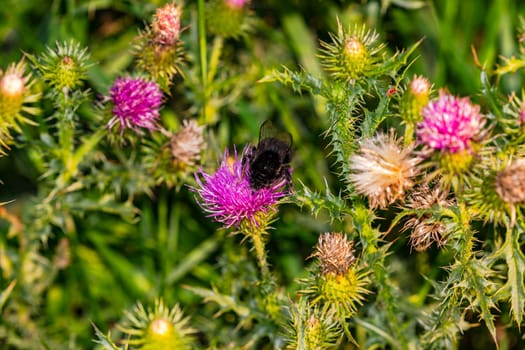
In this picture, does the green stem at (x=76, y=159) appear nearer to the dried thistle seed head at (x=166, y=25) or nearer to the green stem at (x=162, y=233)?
the dried thistle seed head at (x=166, y=25)

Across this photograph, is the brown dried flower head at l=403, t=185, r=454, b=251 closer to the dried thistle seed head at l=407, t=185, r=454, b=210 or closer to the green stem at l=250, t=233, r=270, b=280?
the dried thistle seed head at l=407, t=185, r=454, b=210

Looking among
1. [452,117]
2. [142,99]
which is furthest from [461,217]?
[142,99]

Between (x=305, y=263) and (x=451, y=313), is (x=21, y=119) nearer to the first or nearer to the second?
(x=305, y=263)

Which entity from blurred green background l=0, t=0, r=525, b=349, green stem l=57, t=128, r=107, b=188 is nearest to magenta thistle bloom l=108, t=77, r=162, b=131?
green stem l=57, t=128, r=107, b=188

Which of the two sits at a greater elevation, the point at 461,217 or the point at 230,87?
the point at 230,87

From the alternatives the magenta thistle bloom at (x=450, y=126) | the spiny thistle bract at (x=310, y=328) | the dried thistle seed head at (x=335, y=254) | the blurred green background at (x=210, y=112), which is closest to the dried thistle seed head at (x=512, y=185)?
the magenta thistle bloom at (x=450, y=126)

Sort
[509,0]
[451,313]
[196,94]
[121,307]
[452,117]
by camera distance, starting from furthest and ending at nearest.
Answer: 1. [509,0]
2. [121,307]
3. [196,94]
4. [451,313]
5. [452,117]

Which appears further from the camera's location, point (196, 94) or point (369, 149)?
point (196, 94)
